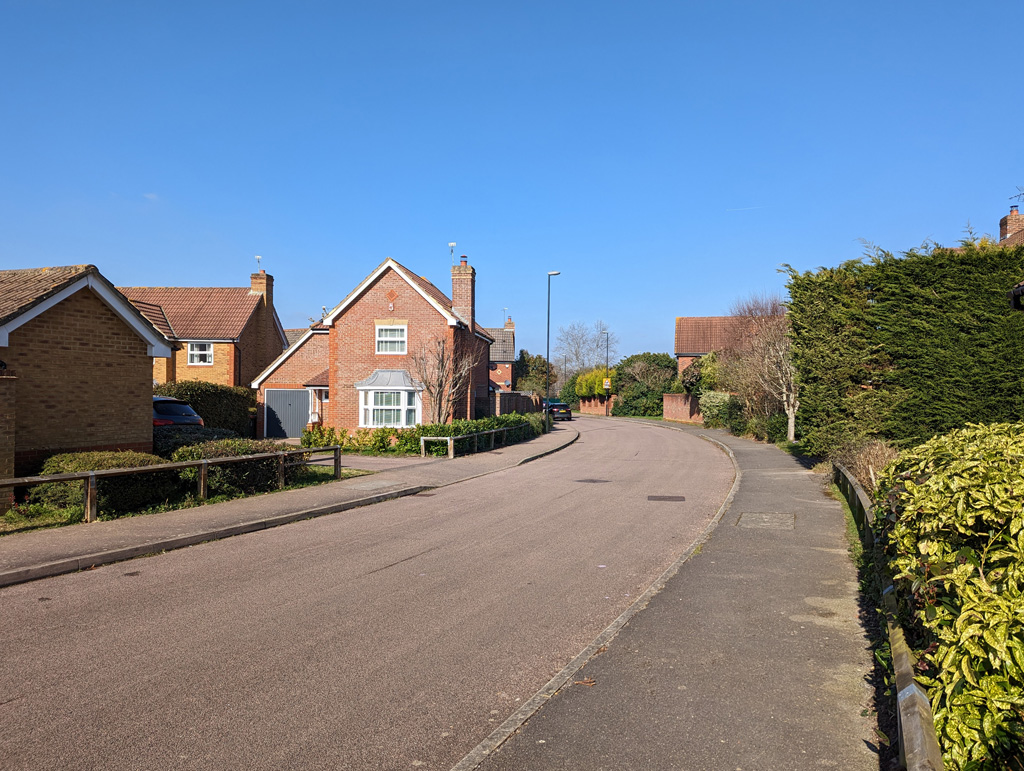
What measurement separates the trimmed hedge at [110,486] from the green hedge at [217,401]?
15.7 metres

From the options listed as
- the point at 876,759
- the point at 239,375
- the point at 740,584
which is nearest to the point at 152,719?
the point at 876,759

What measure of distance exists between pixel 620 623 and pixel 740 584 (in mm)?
2139

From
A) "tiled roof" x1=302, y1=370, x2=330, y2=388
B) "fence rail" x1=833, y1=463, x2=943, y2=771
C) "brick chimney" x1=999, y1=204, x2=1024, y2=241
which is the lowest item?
"fence rail" x1=833, y1=463, x2=943, y2=771

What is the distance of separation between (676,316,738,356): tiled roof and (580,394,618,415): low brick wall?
320 inches

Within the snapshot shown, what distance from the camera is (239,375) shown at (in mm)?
37562

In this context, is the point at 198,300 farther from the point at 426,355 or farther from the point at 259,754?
the point at 259,754

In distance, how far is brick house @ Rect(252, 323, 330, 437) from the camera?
114 feet

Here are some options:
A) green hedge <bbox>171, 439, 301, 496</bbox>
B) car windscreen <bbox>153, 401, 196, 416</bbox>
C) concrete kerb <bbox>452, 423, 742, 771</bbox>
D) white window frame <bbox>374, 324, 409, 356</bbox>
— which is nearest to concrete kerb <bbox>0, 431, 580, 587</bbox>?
green hedge <bbox>171, 439, 301, 496</bbox>

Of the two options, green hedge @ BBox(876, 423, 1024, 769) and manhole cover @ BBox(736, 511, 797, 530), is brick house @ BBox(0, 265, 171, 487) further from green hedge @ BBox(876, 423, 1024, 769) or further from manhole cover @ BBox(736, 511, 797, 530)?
green hedge @ BBox(876, 423, 1024, 769)

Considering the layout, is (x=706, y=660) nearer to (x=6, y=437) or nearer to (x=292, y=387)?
(x=6, y=437)

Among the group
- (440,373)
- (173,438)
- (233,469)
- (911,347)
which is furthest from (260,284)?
(911,347)

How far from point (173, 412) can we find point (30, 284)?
34.3 feet

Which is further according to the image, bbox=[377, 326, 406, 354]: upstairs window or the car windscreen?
bbox=[377, 326, 406, 354]: upstairs window

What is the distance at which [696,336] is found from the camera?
66125mm
